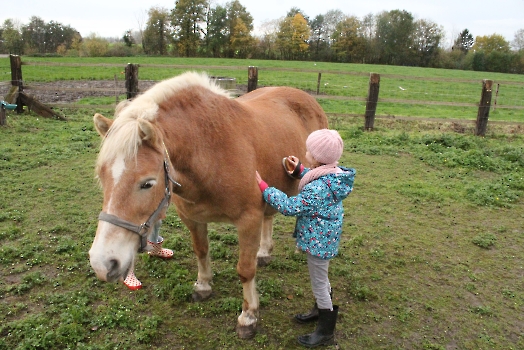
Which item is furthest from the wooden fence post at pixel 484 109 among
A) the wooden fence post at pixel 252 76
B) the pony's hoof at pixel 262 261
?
the pony's hoof at pixel 262 261

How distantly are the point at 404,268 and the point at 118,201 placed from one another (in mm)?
3261

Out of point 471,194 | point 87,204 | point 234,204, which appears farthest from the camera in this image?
point 471,194

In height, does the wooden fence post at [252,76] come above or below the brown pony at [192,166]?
above

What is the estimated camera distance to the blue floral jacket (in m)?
2.56

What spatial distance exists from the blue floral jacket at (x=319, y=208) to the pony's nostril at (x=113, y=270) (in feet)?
3.71

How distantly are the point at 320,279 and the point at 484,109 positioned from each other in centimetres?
933

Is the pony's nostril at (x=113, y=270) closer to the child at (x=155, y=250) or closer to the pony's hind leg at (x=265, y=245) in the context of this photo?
the child at (x=155, y=250)

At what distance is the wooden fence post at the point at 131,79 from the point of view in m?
10.2

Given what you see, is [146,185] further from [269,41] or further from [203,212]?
[269,41]

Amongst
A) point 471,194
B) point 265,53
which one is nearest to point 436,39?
point 265,53

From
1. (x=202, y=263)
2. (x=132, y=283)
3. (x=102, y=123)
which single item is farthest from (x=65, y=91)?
(x=102, y=123)

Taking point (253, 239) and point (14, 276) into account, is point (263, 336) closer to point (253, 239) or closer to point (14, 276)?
point (253, 239)

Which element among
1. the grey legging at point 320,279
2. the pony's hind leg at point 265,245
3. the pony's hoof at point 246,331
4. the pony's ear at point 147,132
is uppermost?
the pony's ear at point 147,132

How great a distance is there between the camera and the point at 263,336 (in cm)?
295
